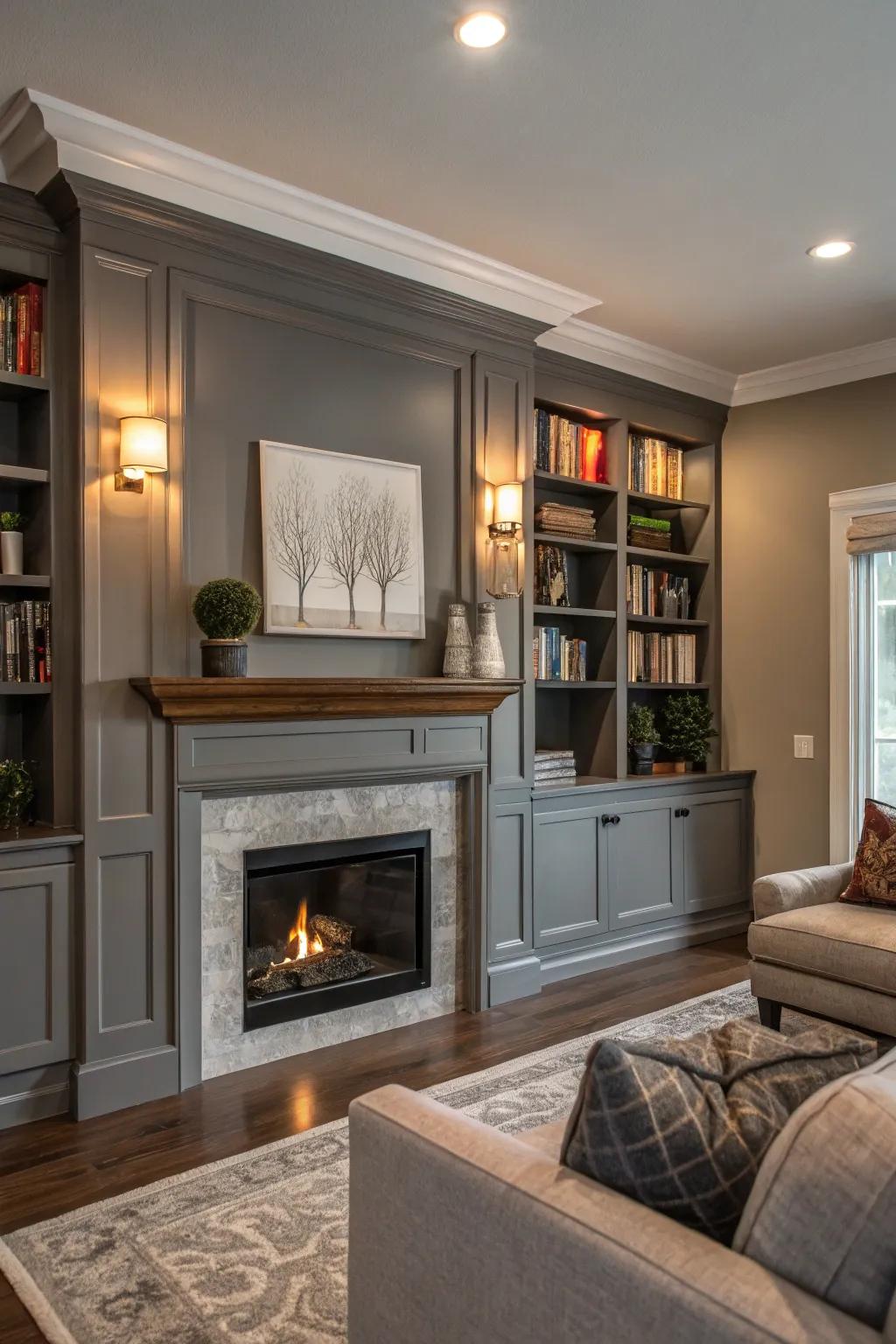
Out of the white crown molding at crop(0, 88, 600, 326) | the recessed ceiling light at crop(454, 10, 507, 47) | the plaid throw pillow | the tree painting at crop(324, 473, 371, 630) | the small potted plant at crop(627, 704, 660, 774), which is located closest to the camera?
the plaid throw pillow

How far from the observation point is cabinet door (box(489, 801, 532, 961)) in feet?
13.4

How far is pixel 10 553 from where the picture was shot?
3.12 meters

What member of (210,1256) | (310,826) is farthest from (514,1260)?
(310,826)

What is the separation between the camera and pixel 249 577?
3.47 m

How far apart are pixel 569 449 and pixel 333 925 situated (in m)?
2.43

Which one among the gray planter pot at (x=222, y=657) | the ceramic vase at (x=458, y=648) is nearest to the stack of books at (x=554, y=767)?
the ceramic vase at (x=458, y=648)

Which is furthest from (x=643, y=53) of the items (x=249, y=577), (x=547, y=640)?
(x=547, y=640)

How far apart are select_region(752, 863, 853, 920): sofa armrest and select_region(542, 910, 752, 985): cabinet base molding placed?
0.99 meters

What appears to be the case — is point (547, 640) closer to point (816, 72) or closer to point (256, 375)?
point (256, 375)

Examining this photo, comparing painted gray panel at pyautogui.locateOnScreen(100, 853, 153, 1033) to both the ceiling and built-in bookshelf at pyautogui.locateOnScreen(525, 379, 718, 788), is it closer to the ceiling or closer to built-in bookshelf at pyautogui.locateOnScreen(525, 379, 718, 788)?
built-in bookshelf at pyautogui.locateOnScreen(525, 379, 718, 788)

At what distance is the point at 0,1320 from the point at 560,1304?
142 cm

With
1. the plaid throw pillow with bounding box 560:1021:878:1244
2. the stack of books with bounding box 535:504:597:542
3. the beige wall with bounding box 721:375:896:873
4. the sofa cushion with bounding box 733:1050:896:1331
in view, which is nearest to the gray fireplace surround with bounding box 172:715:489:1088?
the stack of books with bounding box 535:504:597:542

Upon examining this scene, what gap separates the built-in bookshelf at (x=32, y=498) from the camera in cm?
309

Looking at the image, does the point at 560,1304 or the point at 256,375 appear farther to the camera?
the point at 256,375
